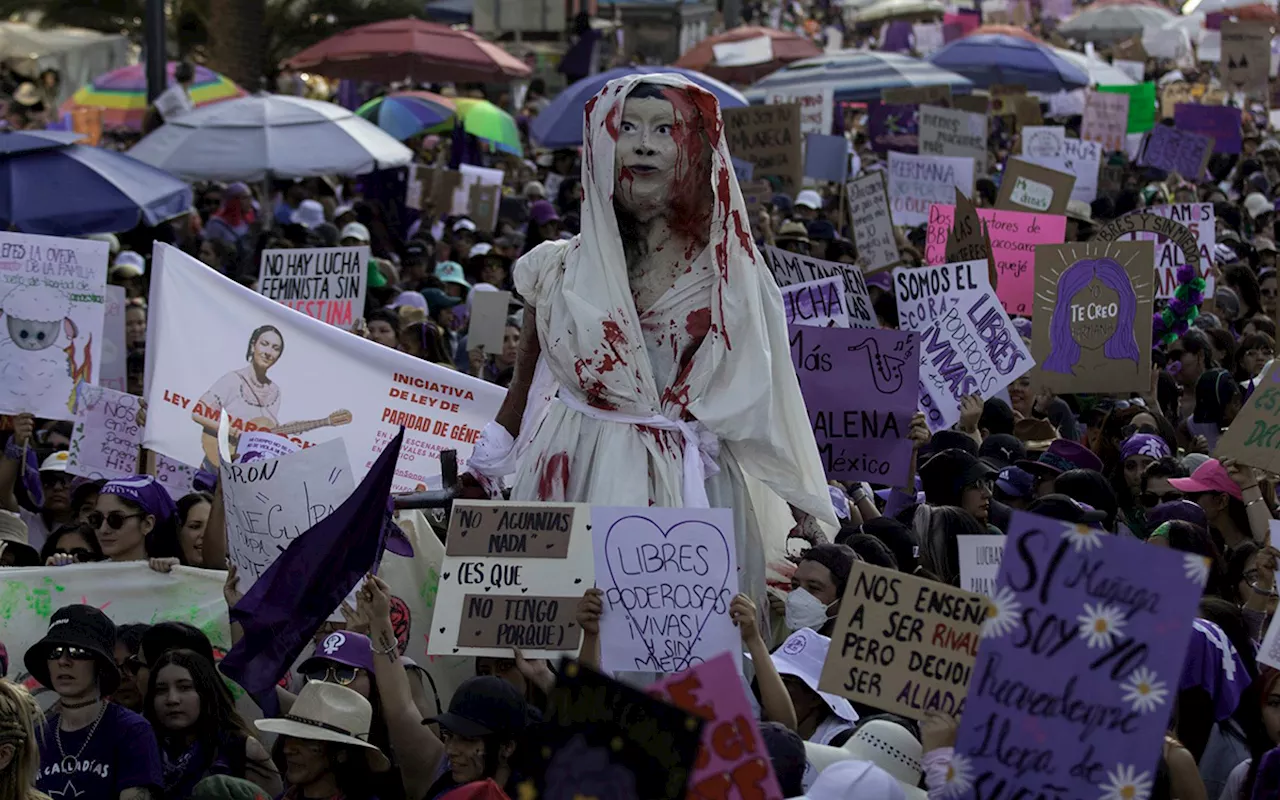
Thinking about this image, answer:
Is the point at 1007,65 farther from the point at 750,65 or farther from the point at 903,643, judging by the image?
the point at 903,643

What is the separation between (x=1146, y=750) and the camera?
11.9 feet

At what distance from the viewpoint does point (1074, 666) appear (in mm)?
3654

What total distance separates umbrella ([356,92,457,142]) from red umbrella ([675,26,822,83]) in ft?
16.3

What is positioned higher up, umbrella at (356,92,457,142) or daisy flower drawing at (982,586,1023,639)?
daisy flower drawing at (982,586,1023,639)

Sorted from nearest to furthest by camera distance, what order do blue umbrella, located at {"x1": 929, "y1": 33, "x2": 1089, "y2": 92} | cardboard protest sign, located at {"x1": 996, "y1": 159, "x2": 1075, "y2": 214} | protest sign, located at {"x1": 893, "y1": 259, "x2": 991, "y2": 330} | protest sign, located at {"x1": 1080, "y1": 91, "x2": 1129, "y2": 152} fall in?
protest sign, located at {"x1": 893, "y1": 259, "x2": 991, "y2": 330} → cardboard protest sign, located at {"x1": 996, "y1": 159, "x2": 1075, "y2": 214} → protest sign, located at {"x1": 1080, "y1": 91, "x2": 1129, "y2": 152} → blue umbrella, located at {"x1": 929, "y1": 33, "x2": 1089, "y2": 92}

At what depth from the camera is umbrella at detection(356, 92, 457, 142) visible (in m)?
21.3

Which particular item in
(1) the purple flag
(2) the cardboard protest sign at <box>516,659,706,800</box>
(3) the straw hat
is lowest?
(3) the straw hat

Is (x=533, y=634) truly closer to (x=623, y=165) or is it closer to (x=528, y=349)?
(x=528, y=349)

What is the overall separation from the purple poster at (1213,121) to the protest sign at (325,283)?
13.4 m

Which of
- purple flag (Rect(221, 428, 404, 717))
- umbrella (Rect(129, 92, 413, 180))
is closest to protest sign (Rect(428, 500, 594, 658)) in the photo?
purple flag (Rect(221, 428, 404, 717))

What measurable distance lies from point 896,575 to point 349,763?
1.46 meters

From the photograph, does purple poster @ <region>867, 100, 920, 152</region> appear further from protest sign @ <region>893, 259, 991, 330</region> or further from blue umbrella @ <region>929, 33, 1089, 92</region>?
protest sign @ <region>893, 259, 991, 330</region>

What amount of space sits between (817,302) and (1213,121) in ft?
46.7

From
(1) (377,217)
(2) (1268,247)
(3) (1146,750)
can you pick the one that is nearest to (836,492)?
(3) (1146,750)
